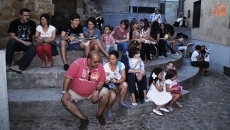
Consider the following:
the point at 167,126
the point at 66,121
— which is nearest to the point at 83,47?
the point at 66,121

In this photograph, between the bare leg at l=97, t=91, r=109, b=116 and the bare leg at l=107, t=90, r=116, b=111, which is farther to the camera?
the bare leg at l=107, t=90, r=116, b=111

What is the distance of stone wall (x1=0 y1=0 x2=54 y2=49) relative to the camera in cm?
604

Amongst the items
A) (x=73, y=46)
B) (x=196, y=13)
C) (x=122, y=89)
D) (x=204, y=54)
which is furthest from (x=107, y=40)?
(x=196, y=13)

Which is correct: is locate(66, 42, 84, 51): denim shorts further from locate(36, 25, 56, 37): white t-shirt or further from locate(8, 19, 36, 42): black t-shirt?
locate(8, 19, 36, 42): black t-shirt

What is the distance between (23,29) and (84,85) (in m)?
2.32

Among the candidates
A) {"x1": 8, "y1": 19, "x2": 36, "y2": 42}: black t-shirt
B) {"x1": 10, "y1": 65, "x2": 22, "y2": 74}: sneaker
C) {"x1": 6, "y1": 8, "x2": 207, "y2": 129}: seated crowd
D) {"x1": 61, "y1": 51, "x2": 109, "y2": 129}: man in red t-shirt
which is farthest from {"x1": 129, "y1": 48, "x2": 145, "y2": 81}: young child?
{"x1": 8, "y1": 19, "x2": 36, "y2": 42}: black t-shirt

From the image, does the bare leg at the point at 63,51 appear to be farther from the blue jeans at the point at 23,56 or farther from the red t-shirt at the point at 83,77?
the red t-shirt at the point at 83,77

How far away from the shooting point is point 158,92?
4578mm

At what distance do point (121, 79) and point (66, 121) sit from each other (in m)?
1.20

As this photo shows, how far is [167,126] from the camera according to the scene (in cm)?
396

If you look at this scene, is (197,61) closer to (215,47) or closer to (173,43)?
(173,43)

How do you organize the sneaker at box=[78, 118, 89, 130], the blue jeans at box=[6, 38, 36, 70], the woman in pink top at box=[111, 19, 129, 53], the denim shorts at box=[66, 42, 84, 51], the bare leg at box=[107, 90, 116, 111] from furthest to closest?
the woman in pink top at box=[111, 19, 129, 53], the denim shorts at box=[66, 42, 84, 51], the blue jeans at box=[6, 38, 36, 70], the bare leg at box=[107, 90, 116, 111], the sneaker at box=[78, 118, 89, 130]

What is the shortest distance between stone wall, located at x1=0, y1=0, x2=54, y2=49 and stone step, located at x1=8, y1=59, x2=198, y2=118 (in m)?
2.21

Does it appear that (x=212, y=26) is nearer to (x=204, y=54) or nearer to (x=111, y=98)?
(x=204, y=54)
